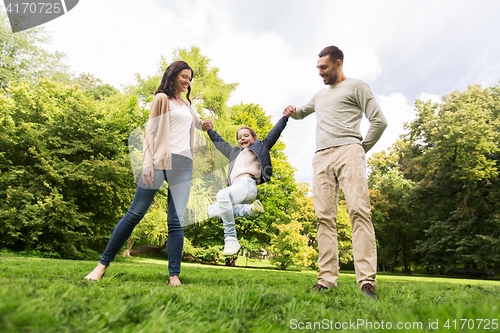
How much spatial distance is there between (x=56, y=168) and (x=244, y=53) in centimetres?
1076

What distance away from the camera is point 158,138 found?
3.02 metres

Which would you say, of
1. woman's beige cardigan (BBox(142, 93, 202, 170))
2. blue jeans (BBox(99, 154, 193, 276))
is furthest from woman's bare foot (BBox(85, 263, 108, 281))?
woman's beige cardigan (BBox(142, 93, 202, 170))

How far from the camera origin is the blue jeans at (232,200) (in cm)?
272

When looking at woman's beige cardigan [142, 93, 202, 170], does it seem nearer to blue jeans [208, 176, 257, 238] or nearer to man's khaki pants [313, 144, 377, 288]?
blue jeans [208, 176, 257, 238]

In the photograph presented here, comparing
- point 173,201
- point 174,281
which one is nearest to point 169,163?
point 173,201

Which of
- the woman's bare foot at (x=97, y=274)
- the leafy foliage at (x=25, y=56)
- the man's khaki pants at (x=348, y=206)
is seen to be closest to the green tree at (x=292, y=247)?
the man's khaki pants at (x=348, y=206)

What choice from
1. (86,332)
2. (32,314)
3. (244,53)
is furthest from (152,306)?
(244,53)

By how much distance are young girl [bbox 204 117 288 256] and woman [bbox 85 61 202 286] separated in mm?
530

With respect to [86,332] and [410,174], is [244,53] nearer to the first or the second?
[86,332]

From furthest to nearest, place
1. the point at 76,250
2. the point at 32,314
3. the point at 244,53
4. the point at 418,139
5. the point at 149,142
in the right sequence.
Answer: the point at 418,139
the point at 76,250
the point at 244,53
the point at 149,142
the point at 32,314

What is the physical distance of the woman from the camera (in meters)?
2.98

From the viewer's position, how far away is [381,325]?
4.46ft

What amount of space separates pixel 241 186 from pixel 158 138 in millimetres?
1044

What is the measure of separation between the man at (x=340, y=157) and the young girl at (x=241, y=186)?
0.64 m
